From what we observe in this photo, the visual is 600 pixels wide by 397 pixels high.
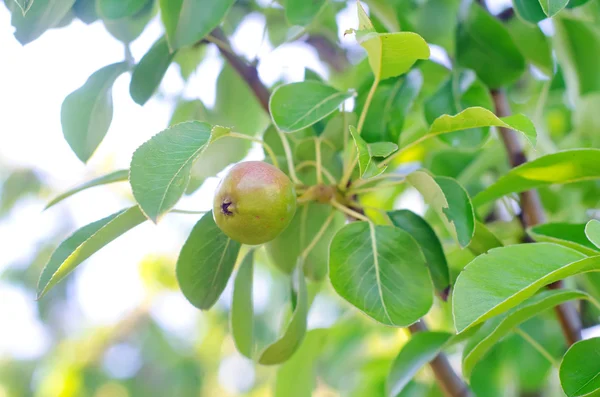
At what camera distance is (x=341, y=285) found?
0.70 metres

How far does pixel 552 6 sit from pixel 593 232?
26cm

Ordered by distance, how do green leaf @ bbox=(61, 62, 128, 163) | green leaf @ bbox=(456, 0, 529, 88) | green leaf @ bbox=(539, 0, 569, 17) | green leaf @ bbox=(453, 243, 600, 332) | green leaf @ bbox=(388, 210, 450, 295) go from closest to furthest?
1. green leaf @ bbox=(453, 243, 600, 332)
2. green leaf @ bbox=(539, 0, 569, 17)
3. green leaf @ bbox=(388, 210, 450, 295)
4. green leaf @ bbox=(61, 62, 128, 163)
5. green leaf @ bbox=(456, 0, 529, 88)

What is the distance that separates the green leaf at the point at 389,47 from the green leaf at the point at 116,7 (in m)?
0.36

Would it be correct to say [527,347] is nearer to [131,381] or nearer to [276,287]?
[276,287]

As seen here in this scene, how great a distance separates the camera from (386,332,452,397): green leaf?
0.85 meters

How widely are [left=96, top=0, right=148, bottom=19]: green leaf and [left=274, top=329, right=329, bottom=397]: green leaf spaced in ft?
1.96

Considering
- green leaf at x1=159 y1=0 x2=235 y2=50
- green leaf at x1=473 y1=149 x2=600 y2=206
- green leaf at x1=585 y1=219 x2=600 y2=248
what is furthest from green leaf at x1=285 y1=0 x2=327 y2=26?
green leaf at x1=585 y1=219 x2=600 y2=248

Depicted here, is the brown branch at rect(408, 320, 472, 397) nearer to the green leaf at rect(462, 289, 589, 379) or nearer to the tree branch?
the tree branch

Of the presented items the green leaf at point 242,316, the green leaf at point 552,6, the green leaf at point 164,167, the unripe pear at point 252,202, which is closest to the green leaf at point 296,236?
the green leaf at point 242,316

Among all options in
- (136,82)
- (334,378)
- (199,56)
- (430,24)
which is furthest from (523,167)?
(334,378)

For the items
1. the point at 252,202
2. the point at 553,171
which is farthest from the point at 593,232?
the point at 252,202

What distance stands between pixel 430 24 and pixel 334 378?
45.4 inches

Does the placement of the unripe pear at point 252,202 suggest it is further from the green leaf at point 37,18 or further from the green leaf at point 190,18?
the green leaf at point 37,18

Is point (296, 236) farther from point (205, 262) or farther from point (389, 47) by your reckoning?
point (389, 47)
